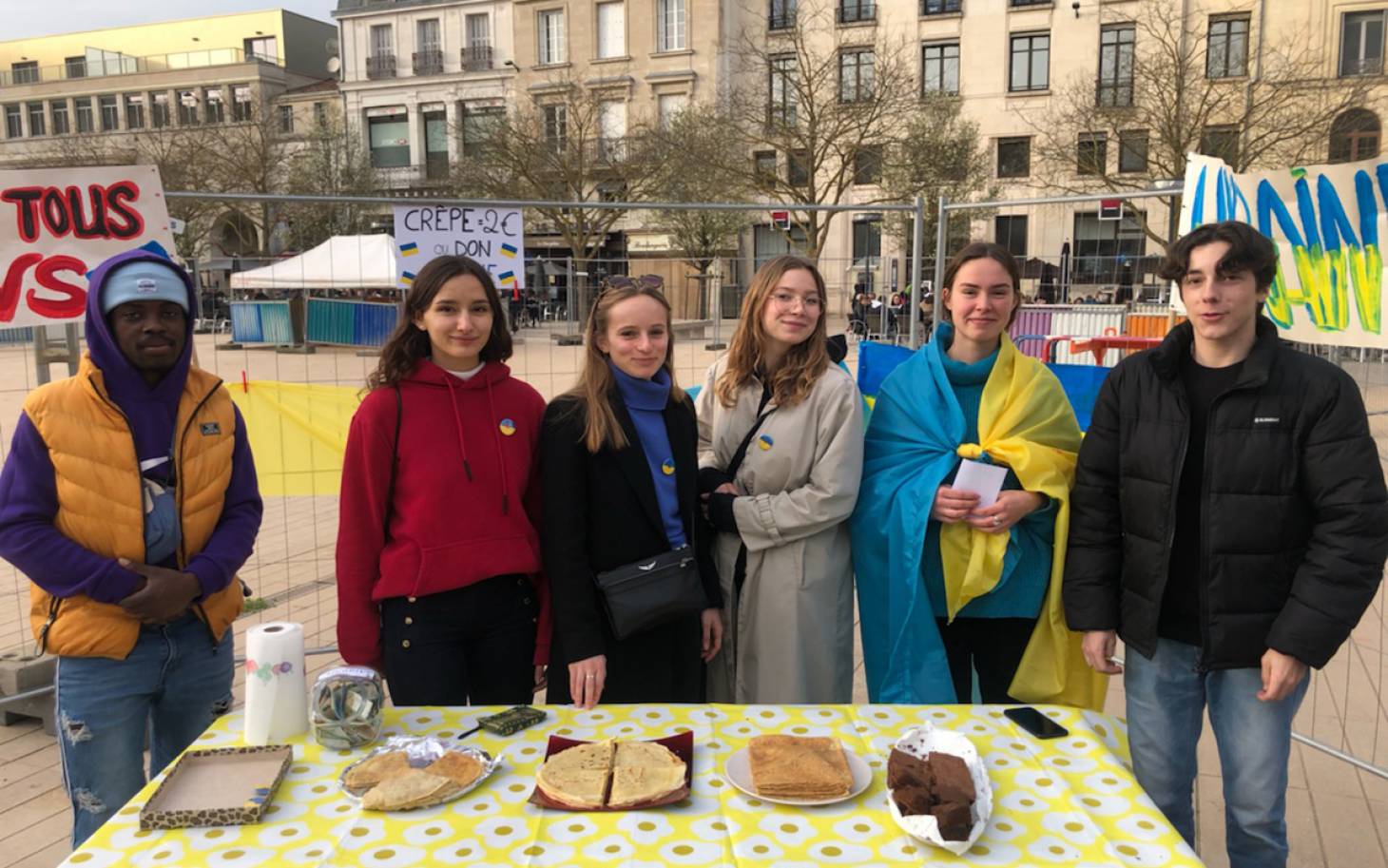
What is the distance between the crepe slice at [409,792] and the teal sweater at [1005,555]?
1623mm

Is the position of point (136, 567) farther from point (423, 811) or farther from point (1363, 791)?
point (1363, 791)

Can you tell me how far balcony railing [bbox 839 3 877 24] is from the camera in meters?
34.1

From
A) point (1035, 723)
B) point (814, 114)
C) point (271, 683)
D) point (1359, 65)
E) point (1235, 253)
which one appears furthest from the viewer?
point (1359, 65)

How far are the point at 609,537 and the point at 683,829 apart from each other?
1045 mm

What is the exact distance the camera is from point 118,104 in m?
47.8

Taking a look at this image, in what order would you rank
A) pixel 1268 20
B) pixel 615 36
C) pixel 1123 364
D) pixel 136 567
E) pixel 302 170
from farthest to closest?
pixel 615 36, pixel 302 170, pixel 1268 20, pixel 1123 364, pixel 136 567

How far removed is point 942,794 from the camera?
5.17ft

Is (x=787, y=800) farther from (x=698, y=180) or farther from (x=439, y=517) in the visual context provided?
(x=698, y=180)

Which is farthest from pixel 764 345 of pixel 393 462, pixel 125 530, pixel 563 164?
pixel 563 164

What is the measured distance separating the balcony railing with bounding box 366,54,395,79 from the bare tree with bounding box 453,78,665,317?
39.3 ft

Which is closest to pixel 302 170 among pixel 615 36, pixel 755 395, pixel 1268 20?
pixel 615 36

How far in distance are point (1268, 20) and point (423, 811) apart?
35.3 m

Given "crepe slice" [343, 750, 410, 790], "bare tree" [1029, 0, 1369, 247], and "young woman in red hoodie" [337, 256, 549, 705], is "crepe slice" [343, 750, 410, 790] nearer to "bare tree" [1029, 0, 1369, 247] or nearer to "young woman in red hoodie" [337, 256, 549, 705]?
"young woman in red hoodie" [337, 256, 549, 705]

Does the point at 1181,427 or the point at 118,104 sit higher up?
the point at 118,104
